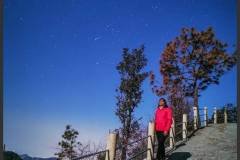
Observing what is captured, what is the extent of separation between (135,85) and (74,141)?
19705 mm

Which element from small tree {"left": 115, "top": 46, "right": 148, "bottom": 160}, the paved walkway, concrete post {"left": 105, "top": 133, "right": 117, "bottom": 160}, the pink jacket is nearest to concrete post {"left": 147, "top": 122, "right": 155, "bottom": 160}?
the pink jacket

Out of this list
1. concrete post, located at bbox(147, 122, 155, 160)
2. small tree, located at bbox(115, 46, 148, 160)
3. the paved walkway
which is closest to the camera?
concrete post, located at bbox(147, 122, 155, 160)

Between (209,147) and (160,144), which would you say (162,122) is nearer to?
(160,144)

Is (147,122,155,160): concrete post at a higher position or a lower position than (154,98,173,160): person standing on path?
lower

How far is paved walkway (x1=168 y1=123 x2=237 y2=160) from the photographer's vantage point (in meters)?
11.3

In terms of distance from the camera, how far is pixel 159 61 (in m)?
29.6

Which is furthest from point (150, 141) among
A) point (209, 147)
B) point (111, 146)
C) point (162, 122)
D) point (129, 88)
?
point (129, 88)

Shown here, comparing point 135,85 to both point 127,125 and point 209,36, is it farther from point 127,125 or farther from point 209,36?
point 209,36

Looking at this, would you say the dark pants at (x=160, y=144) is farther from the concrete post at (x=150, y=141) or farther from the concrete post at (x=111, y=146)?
the concrete post at (x=111, y=146)

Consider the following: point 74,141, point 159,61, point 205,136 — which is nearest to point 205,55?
point 159,61

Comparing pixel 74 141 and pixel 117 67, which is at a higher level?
pixel 117 67

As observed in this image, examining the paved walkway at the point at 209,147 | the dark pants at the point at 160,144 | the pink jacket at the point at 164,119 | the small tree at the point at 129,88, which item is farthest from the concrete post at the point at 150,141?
the small tree at the point at 129,88

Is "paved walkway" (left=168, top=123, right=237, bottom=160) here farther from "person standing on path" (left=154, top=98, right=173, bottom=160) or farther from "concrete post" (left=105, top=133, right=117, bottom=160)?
"concrete post" (left=105, top=133, right=117, bottom=160)

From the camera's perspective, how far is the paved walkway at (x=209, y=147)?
1129 centimetres
